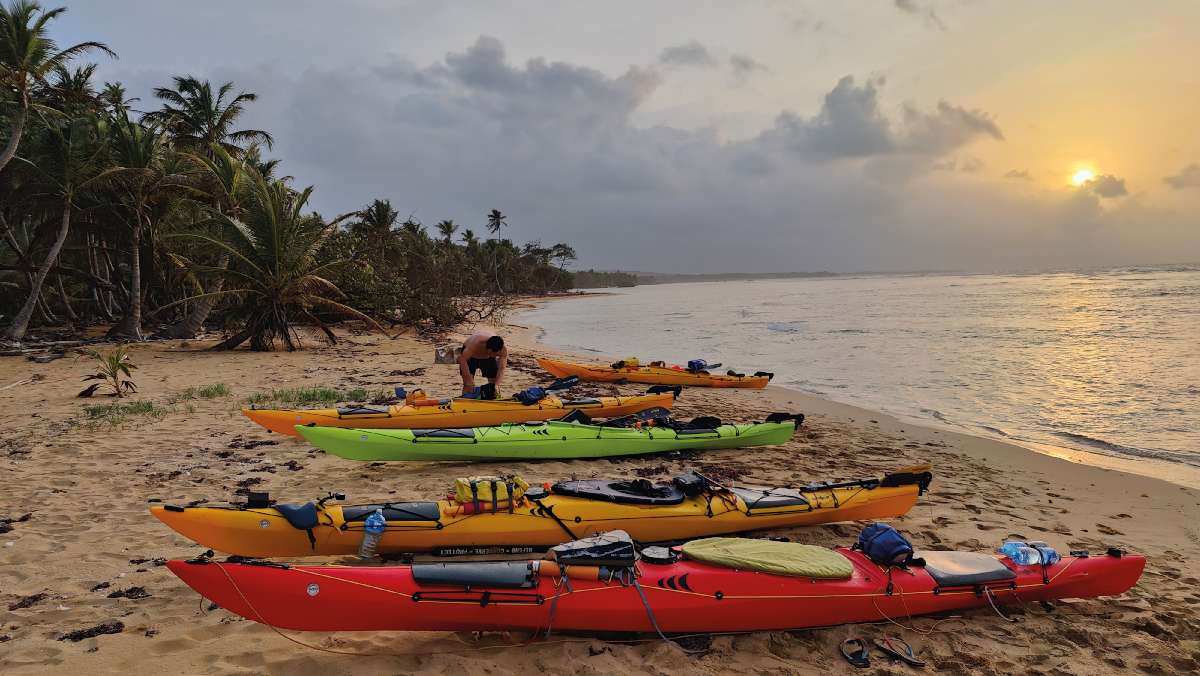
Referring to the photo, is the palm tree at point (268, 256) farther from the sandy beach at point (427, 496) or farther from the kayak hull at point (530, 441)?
the kayak hull at point (530, 441)

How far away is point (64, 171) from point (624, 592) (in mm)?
19491

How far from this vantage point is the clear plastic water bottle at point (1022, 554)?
12.8 ft

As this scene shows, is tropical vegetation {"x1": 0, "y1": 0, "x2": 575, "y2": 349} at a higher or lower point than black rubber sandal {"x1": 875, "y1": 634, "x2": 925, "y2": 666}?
higher

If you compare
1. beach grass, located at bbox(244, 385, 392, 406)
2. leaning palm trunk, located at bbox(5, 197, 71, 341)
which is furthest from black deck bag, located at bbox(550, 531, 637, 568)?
leaning palm trunk, located at bbox(5, 197, 71, 341)

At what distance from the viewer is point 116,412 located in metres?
8.03

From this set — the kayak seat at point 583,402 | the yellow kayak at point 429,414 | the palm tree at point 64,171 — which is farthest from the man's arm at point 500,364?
the palm tree at point 64,171

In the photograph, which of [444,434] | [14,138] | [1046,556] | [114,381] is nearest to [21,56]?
[14,138]

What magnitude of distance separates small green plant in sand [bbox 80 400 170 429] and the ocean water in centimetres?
1235

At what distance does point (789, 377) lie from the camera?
1456 cm

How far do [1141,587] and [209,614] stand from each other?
6691mm

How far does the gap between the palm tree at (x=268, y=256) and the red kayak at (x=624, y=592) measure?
1347cm

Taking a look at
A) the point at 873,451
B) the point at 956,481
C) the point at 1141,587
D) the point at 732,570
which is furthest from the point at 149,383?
the point at 1141,587

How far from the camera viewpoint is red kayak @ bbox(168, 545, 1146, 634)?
3.02 m

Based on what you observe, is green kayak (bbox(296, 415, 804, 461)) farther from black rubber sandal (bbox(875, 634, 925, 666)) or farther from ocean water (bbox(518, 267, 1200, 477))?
ocean water (bbox(518, 267, 1200, 477))
